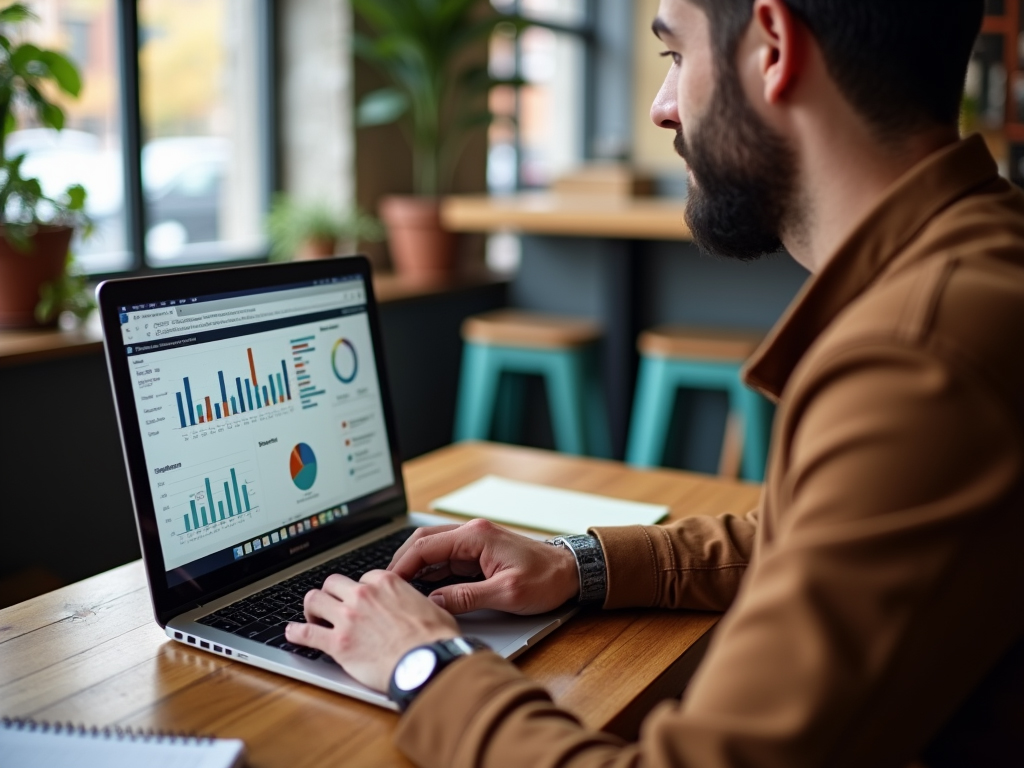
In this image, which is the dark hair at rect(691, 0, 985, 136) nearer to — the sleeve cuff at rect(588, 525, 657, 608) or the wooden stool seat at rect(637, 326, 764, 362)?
the sleeve cuff at rect(588, 525, 657, 608)

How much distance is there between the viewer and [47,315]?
7.79ft

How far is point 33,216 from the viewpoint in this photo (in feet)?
7.37

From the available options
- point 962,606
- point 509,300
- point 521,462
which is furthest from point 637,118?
point 962,606

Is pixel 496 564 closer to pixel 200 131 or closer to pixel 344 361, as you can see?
pixel 344 361

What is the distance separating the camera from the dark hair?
2.72ft

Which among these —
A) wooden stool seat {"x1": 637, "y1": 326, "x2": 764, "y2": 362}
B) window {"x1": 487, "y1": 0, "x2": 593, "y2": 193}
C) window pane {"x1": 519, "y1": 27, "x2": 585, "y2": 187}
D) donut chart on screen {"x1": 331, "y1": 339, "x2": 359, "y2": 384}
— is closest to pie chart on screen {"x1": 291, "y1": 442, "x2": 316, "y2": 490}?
donut chart on screen {"x1": 331, "y1": 339, "x2": 359, "y2": 384}

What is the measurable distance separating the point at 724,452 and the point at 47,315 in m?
2.17

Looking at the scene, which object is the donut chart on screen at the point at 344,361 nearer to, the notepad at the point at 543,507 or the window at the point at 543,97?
the notepad at the point at 543,507

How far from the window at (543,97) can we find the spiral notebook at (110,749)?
14.8 feet

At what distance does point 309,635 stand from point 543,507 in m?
0.55

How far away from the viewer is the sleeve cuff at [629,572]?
44.7 inches

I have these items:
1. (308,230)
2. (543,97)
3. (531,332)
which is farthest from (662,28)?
(543,97)

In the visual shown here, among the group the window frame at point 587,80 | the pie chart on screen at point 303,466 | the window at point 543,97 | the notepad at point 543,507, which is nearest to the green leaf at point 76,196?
the notepad at point 543,507

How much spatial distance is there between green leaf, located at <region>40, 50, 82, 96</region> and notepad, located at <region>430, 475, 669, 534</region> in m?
1.27
